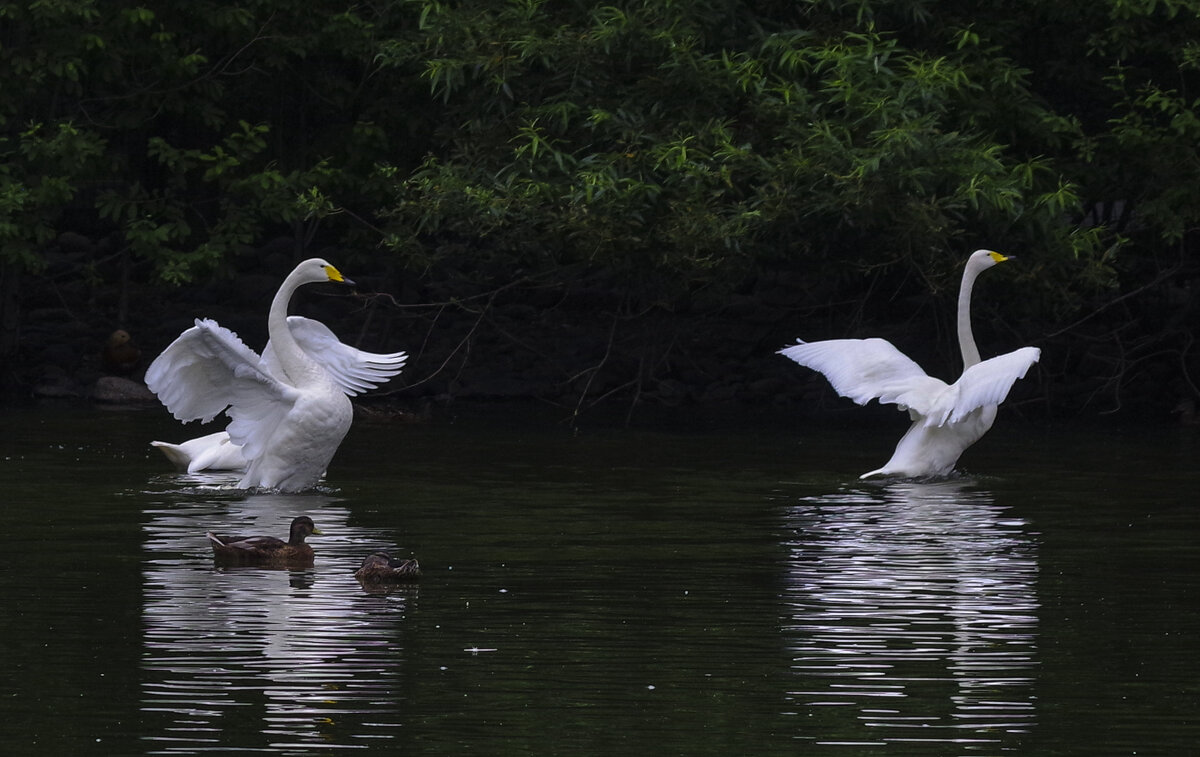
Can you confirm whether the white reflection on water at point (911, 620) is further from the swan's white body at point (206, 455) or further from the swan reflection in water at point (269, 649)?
the swan's white body at point (206, 455)

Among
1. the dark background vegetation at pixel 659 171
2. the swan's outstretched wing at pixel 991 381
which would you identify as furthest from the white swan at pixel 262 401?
the dark background vegetation at pixel 659 171

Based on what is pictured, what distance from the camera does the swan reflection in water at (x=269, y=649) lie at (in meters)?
7.45

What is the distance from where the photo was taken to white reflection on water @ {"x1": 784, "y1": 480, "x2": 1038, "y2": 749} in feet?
25.2

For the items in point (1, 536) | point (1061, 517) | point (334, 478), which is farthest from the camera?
point (334, 478)

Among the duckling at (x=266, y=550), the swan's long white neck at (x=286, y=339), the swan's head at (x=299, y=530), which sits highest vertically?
the swan's long white neck at (x=286, y=339)

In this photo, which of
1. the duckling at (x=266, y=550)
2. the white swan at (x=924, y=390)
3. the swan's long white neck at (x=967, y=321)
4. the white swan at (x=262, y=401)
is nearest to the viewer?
the duckling at (x=266, y=550)

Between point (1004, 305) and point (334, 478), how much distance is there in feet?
27.8

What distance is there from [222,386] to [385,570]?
504 cm

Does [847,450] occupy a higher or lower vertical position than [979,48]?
lower

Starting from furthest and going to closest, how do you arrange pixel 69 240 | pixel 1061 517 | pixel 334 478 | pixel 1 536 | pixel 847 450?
pixel 69 240
pixel 847 450
pixel 334 478
pixel 1061 517
pixel 1 536

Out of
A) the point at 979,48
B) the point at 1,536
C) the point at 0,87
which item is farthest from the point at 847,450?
the point at 0,87

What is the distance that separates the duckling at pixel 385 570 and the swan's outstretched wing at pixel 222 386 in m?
4.22

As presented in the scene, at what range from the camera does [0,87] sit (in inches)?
888

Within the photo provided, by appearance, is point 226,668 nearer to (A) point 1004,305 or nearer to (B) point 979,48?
(B) point 979,48
